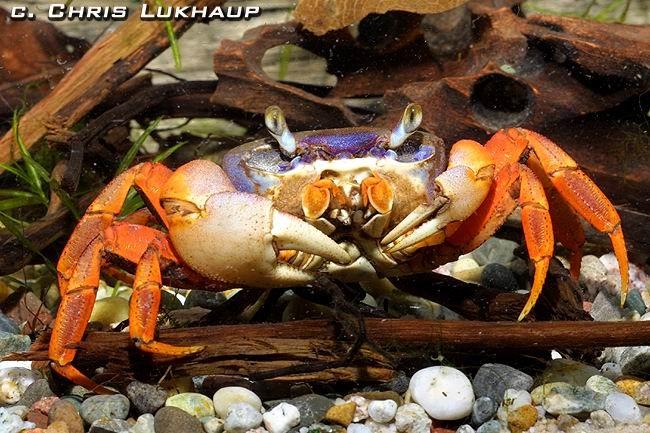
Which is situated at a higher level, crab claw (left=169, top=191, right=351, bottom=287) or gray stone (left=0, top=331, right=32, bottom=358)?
crab claw (left=169, top=191, right=351, bottom=287)

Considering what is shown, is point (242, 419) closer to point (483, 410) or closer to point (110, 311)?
point (483, 410)

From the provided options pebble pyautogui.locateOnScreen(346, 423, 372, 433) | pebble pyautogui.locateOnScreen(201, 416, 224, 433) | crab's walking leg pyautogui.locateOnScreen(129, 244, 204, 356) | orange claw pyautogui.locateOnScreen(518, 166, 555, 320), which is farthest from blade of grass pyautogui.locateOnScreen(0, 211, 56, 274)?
orange claw pyautogui.locateOnScreen(518, 166, 555, 320)

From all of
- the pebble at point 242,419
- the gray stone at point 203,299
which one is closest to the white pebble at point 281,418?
the pebble at point 242,419

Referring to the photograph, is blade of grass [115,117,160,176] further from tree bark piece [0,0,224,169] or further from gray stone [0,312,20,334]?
gray stone [0,312,20,334]

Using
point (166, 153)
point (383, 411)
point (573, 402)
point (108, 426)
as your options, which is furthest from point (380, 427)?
point (166, 153)

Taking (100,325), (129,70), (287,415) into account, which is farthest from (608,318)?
(129,70)

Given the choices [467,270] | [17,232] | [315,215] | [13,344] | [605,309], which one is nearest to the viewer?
[315,215]
